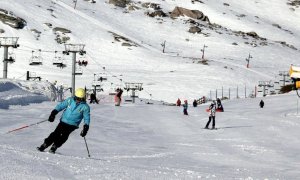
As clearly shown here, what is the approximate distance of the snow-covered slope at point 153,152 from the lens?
341 inches

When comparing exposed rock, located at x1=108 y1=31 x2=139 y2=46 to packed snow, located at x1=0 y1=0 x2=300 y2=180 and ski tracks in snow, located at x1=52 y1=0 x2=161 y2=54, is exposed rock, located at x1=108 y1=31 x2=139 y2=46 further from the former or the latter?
ski tracks in snow, located at x1=52 y1=0 x2=161 y2=54

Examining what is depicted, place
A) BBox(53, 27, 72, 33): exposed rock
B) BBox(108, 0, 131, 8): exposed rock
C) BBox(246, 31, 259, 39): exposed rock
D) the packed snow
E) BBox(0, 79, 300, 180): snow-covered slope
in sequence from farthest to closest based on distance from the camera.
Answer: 1. BBox(108, 0, 131, 8): exposed rock
2. BBox(246, 31, 259, 39): exposed rock
3. BBox(53, 27, 72, 33): exposed rock
4. the packed snow
5. BBox(0, 79, 300, 180): snow-covered slope

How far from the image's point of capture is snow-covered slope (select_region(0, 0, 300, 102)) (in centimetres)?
10419

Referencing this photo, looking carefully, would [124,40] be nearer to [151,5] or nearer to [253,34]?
[151,5]

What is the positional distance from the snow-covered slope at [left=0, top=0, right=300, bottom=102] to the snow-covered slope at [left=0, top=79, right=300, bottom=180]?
67.7 m

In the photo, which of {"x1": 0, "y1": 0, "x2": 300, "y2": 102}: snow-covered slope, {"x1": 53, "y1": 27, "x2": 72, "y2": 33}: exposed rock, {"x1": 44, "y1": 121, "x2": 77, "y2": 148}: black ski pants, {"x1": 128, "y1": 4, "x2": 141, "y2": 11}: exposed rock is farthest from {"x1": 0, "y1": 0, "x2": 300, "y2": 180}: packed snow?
{"x1": 128, "y1": 4, "x2": 141, "y2": 11}: exposed rock

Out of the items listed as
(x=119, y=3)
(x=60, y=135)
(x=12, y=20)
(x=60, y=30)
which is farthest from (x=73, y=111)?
(x=119, y=3)

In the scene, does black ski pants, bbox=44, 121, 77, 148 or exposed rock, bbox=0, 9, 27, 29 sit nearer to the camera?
black ski pants, bbox=44, 121, 77, 148

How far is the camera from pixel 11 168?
7.70 metres

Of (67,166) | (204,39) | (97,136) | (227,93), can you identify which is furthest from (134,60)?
(67,166)

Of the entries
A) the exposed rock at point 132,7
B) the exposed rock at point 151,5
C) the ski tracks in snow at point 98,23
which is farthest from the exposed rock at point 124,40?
the exposed rock at point 151,5

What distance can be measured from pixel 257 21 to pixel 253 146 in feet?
592

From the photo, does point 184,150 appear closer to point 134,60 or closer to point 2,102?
point 2,102

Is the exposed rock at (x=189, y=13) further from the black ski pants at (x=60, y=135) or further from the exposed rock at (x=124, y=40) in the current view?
the black ski pants at (x=60, y=135)
